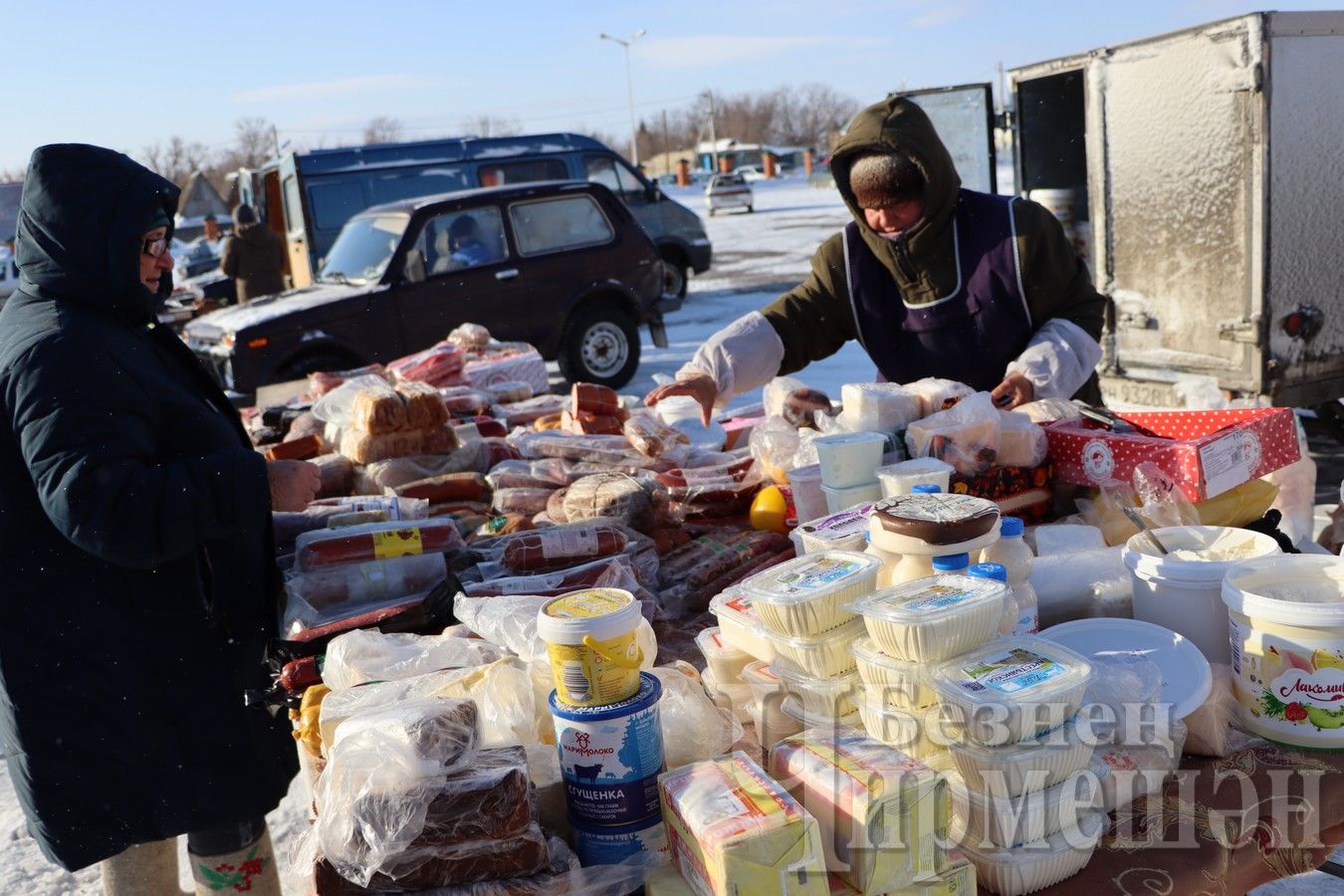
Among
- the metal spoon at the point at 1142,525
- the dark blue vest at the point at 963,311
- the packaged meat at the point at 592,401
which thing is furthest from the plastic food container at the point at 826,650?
the packaged meat at the point at 592,401

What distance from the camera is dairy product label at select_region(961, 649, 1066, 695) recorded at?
1370 millimetres

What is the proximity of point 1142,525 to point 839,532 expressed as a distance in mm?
660

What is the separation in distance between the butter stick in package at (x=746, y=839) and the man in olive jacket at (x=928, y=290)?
74.1 inches

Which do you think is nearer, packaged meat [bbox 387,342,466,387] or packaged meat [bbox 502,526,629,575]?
packaged meat [bbox 502,526,629,575]

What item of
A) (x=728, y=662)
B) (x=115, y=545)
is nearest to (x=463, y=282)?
(x=115, y=545)

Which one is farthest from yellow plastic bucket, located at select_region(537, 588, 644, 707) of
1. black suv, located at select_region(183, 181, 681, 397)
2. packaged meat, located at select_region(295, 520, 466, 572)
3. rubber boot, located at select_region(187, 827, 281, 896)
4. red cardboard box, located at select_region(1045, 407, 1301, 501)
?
black suv, located at select_region(183, 181, 681, 397)

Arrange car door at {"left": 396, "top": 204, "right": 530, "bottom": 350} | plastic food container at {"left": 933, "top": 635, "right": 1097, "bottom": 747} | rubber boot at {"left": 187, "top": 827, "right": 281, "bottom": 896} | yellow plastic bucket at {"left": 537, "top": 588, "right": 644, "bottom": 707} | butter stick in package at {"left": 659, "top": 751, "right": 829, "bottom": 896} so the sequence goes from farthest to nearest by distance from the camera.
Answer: car door at {"left": 396, "top": 204, "right": 530, "bottom": 350}, rubber boot at {"left": 187, "top": 827, "right": 281, "bottom": 896}, yellow plastic bucket at {"left": 537, "top": 588, "right": 644, "bottom": 707}, plastic food container at {"left": 933, "top": 635, "right": 1097, "bottom": 747}, butter stick in package at {"left": 659, "top": 751, "right": 829, "bottom": 896}

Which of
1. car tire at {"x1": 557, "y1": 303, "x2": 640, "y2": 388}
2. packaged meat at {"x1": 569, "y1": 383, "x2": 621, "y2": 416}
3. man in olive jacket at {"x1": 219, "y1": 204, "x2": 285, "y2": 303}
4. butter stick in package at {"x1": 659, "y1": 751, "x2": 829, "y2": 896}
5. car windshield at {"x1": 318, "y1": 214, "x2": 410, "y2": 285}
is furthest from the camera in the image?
man in olive jacket at {"x1": 219, "y1": 204, "x2": 285, "y2": 303}

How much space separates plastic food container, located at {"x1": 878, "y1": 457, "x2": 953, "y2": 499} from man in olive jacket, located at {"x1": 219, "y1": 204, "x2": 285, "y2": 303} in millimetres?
10523

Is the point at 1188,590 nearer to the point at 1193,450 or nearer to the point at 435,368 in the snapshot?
the point at 1193,450

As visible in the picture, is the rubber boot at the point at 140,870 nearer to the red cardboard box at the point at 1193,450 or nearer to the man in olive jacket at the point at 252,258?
the red cardboard box at the point at 1193,450

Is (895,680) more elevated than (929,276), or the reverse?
(929,276)

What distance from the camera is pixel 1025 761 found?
52.9 inches

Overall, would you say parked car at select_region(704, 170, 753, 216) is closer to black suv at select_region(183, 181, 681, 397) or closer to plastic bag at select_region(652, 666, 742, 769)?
black suv at select_region(183, 181, 681, 397)
